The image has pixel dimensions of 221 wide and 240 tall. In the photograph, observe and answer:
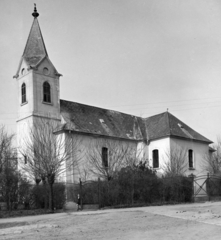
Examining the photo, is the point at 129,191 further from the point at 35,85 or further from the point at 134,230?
the point at 35,85

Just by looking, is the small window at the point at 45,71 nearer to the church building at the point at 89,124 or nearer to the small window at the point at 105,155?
the church building at the point at 89,124

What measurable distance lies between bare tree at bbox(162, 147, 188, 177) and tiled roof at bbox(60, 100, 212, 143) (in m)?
1.80

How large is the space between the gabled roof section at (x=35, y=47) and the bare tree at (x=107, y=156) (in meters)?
10.8

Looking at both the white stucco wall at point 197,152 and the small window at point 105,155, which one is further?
the white stucco wall at point 197,152

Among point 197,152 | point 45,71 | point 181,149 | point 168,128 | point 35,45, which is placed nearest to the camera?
point 45,71

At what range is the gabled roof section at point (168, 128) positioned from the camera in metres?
41.0

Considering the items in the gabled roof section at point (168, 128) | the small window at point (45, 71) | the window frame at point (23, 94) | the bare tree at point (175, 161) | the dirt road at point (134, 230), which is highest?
the small window at point (45, 71)

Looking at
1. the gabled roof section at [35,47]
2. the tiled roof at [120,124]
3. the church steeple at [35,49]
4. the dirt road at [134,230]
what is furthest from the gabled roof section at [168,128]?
the dirt road at [134,230]

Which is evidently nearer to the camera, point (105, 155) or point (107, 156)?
point (107, 156)

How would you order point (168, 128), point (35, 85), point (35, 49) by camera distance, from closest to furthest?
point (35, 85) < point (35, 49) < point (168, 128)

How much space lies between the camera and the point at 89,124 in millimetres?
37656

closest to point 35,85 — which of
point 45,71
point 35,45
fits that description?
point 45,71

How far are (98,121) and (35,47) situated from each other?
1043cm

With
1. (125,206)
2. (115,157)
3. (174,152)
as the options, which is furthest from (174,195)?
(174,152)
